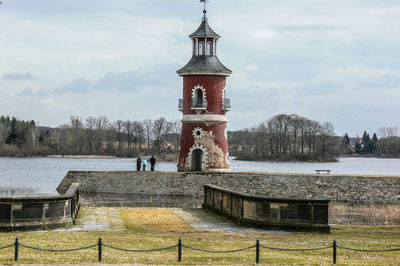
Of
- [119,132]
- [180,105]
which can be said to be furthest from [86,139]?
[180,105]

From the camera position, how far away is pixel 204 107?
3575 centimetres

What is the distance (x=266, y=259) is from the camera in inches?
461

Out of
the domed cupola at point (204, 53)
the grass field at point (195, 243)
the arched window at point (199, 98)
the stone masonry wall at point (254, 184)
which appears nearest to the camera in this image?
the grass field at point (195, 243)

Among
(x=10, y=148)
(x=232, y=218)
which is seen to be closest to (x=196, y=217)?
(x=232, y=218)

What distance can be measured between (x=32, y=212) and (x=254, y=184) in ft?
68.0

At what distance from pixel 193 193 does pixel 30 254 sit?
23051 millimetres

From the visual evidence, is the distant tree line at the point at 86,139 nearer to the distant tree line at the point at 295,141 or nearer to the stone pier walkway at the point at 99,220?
the distant tree line at the point at 295,141

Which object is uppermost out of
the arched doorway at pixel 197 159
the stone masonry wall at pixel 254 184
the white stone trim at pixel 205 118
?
the white stone trim at pixel 205 118

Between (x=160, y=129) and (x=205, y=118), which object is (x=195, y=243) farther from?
(x=160, y=129)

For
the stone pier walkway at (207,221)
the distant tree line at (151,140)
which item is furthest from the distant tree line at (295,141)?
the stone pier walkway at (207,221)

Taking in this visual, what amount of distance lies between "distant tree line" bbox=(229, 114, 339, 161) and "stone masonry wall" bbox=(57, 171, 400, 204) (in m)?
68.3

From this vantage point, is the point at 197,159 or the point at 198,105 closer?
the point at 198,105

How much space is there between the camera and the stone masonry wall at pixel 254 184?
33.3 m

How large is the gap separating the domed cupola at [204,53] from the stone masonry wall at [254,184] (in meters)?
5.73
